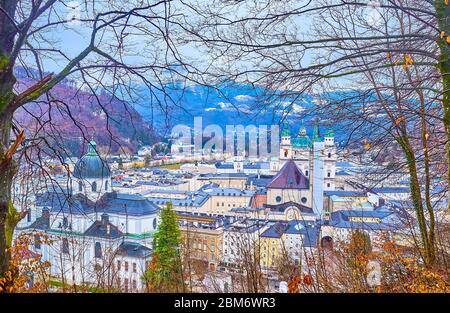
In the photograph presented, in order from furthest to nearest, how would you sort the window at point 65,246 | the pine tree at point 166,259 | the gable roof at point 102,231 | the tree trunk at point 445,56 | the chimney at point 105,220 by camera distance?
the chimney at point 105,220 → the gable roof at point 102,231 → the window at point 65,246 → the pine tree at point 166,259 → the tree trunk at point 445,56

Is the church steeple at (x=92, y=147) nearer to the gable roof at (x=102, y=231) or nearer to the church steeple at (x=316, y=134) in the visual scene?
the gable roof at (x=102, y=231)

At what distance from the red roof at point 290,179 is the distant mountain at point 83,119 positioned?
1615 mm

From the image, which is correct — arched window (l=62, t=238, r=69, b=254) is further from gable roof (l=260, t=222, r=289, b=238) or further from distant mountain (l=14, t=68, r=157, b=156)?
gable roof (l=260, t=222, r=289, b=238)

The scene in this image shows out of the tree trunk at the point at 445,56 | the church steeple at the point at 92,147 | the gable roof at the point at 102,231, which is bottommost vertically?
the gable roof at the point at 102,231

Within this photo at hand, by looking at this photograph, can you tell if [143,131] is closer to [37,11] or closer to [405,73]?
→ [37,11]

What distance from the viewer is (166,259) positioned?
3496mm

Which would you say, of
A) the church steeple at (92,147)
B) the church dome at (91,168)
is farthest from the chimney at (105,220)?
the church steeple at (92,147)

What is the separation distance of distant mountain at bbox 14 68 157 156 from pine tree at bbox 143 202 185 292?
0.84 m

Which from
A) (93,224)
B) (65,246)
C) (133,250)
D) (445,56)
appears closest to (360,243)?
(445,56)

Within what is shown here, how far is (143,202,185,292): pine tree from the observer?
3.12 metres

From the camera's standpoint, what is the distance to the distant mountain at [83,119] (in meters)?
3.50

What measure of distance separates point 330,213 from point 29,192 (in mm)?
3373

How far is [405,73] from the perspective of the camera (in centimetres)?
394

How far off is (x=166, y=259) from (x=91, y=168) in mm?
1263
